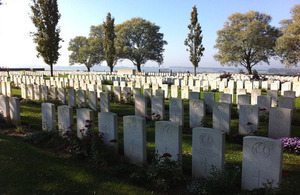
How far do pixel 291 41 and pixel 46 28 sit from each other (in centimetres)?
3110

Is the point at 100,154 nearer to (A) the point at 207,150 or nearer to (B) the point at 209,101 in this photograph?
(A) the point at 207,150

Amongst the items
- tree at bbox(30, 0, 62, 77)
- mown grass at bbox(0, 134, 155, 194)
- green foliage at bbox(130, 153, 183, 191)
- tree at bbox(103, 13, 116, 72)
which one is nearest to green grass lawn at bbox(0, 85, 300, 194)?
mown grass at bbox(0, 134, 155, 194)

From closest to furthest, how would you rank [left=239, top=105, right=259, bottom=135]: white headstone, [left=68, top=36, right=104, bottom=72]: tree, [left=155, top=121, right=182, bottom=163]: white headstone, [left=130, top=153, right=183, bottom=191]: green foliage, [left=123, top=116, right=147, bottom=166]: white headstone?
[left=130, top=153, right=183, bottom=191]: green foliage → [left=155, top=121, right=182, bottom=163]: white headstone → [left=123, top=116, right=147, bottom=166]: white headstone → [left=239, top=105, right=259, bottom=135]: white headstone → [left=68, top=36, right=104, bottom=72]: tree

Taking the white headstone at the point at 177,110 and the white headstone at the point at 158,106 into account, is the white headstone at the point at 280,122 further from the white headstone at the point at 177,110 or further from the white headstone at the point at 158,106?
the white headstone at the point at 158,106

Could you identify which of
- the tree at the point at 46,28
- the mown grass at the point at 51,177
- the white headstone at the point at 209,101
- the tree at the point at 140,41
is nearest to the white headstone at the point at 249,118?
the white headstone at the point at 209,101

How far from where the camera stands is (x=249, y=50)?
4109 centimetres

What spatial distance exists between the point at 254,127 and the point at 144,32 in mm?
46603

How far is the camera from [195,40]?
33500mm

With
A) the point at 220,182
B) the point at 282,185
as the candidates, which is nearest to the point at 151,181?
the point at 220,182

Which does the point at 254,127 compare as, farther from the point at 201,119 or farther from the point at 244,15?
the point at 244,15

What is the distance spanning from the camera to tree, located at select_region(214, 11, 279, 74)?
3825 centimetres

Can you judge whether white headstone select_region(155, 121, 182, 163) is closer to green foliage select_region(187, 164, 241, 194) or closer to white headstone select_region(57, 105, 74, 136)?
green foliage select_region(187, 164, 241, 194)

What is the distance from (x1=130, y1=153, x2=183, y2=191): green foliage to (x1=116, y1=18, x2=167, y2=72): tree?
46.6 meters

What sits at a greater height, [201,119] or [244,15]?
[244,15]
